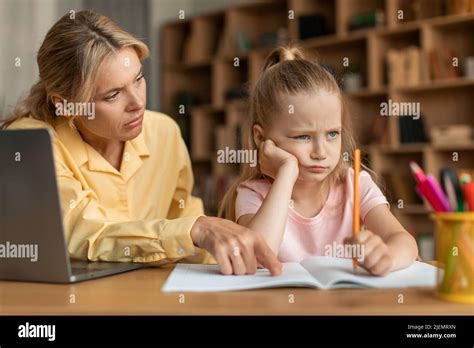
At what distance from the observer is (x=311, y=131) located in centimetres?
130

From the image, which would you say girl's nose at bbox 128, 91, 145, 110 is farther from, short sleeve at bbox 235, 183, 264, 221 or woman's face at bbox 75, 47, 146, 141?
short sleeve at bbox 235, 183, 264, 221

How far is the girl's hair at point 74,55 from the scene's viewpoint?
57.8 inches

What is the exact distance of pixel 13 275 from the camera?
1025mm

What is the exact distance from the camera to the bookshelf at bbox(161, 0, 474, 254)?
4453mm

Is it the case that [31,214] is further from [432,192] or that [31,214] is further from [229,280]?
[432,192]

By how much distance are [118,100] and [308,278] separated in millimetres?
768

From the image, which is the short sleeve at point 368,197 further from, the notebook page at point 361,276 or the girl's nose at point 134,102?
the girl's nose at point 134,102

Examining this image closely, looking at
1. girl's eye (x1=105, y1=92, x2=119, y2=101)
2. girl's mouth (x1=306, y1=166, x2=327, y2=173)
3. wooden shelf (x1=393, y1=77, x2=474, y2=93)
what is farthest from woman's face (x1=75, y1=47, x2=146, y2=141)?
wooden shelf (x1=393, y1=77, x2=474, y2=93)

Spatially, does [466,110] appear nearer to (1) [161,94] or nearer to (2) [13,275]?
(1) [161,94]

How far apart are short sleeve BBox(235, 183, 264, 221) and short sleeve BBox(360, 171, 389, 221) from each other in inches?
8.8

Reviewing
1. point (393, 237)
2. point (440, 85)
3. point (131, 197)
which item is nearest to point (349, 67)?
point (440, 85)

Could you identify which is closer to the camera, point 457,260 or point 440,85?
point 457,260

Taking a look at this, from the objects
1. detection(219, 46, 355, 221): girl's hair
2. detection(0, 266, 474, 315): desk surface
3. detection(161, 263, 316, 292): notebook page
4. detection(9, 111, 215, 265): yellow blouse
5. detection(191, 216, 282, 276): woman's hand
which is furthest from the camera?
detection(219, 46, 355, 221): girl's hair

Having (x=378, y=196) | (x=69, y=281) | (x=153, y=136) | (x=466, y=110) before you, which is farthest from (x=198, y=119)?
(x=69, y=281)
